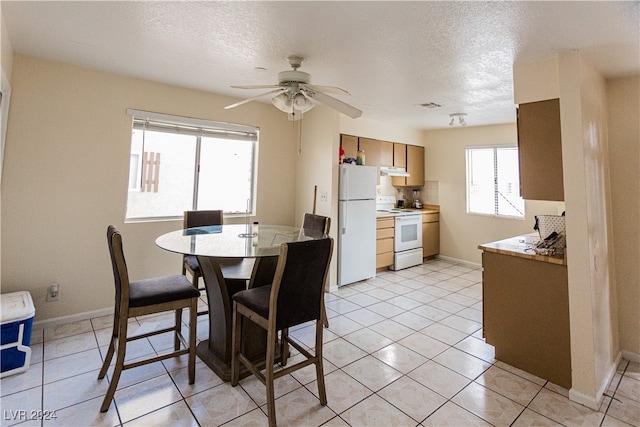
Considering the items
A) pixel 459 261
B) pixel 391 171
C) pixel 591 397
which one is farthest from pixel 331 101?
pixel 459 261

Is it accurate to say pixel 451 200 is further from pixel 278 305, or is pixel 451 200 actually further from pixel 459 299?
pixel 278 305

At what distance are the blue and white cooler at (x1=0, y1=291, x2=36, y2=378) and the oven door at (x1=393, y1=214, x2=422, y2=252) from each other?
423 centimetres

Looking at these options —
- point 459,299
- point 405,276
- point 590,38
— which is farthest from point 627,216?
point 405,276

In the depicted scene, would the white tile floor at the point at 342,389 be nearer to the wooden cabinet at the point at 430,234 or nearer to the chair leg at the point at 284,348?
the chair leg at the point at 284,348

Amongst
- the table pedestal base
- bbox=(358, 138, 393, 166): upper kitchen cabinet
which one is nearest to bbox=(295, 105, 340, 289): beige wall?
bbox=(358, 138, 393, 166): upper kitchen cabinet

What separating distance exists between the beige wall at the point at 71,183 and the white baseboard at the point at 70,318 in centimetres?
4

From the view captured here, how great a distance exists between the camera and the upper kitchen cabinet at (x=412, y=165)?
205 inches

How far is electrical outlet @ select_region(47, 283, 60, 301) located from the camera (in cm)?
267

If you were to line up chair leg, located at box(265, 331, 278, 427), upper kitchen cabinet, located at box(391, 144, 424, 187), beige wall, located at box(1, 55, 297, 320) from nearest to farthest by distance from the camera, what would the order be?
chair leg, located at box(265, 331, 278, 427)
beige wall, located at box(1, 55, 297, 320)
upper kitchen cabinet, located at box(391, 144, 424, 187)

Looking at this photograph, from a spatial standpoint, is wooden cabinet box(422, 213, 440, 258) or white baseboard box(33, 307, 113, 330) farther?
wooden cabinet box(422, 213, 440, 258)

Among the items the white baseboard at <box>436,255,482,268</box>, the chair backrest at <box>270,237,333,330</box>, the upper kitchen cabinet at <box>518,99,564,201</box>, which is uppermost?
the upper kitchen cabinet at <box>518,99,564,201</box>

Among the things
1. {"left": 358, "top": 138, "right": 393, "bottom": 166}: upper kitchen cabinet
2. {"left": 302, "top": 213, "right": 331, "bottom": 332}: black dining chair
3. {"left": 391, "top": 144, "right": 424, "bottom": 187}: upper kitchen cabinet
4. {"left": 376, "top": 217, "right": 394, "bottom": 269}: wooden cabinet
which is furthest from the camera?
{"left": 391, "top": 144, "right": 424, "bottom": 187}: upper kitchen cabinet

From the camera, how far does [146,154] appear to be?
3.17 metres

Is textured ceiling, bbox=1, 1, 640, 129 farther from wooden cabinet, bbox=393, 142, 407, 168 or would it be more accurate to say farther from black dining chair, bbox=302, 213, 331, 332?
wooden cabinet, bbox=393, 142, 407, 168
